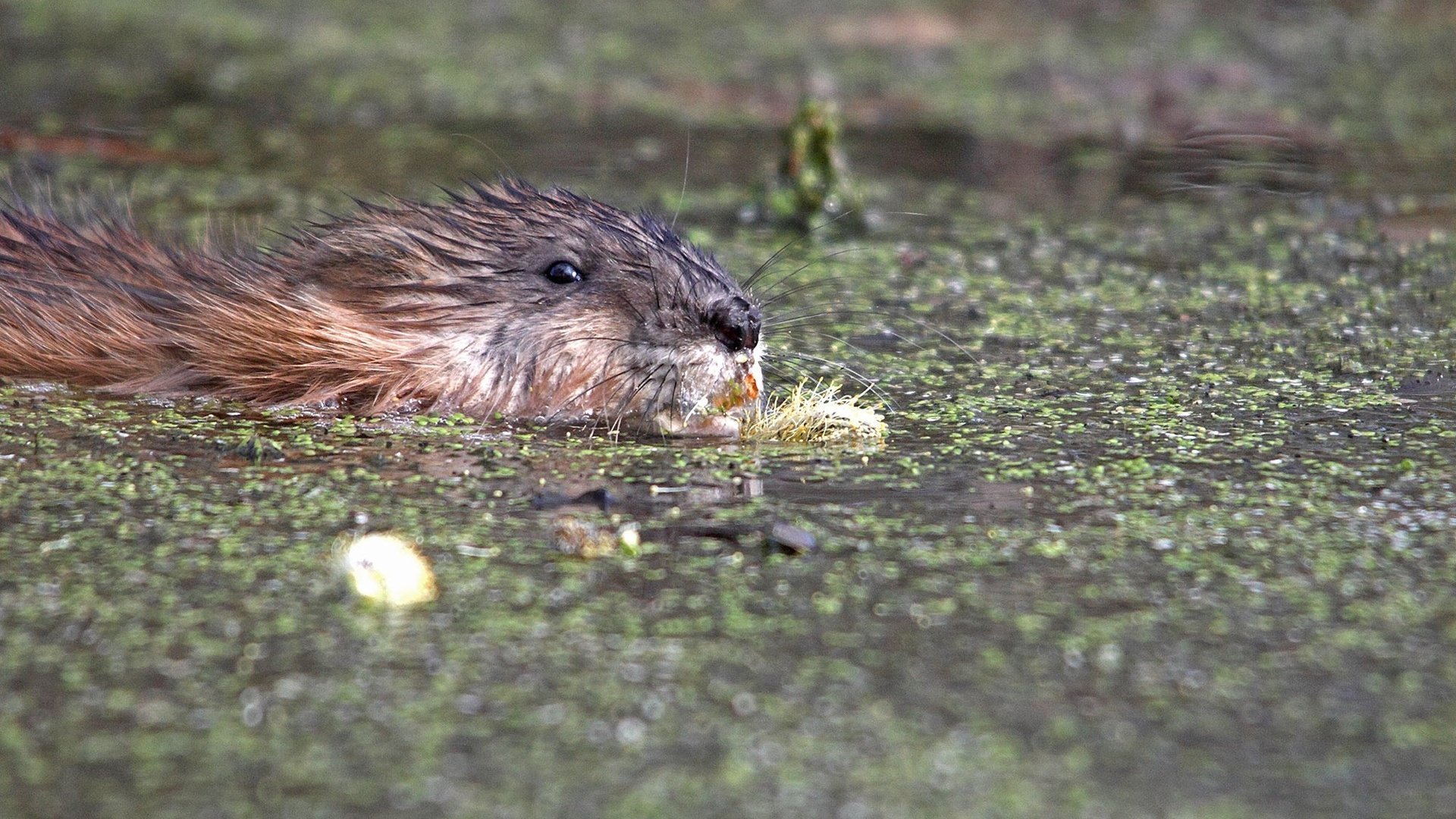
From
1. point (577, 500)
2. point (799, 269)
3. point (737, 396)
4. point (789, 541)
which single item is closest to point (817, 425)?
point (737, 396)

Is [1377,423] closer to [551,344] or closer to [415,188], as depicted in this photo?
[551,344]

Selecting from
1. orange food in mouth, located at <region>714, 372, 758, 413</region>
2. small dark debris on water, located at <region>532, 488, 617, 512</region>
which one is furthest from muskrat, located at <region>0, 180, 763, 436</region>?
small dark debris on water, located at <region>532, 488, 617, 512</region>

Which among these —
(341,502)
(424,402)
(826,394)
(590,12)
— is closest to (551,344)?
(424,402)

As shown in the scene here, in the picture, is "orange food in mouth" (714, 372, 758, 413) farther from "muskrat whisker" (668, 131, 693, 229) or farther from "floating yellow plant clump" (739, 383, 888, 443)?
"muskrat whisker" (668, 131, 693, 229)

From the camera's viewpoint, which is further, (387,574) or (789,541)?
(789,541)

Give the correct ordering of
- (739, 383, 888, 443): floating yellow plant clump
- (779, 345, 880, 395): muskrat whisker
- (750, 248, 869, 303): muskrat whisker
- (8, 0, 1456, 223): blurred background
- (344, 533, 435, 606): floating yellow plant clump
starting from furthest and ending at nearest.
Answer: (8, 0, 1456, 223): blurred background < (750, 248, 869, 303): muskrat whisker < (779, 345, 880, 395): muskrat whisker < (739, 383, 888, 443): floating yellow plant clump < (344, 533, 435, 606): floating yellow plant clump

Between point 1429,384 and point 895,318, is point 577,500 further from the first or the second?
point 1429,384
